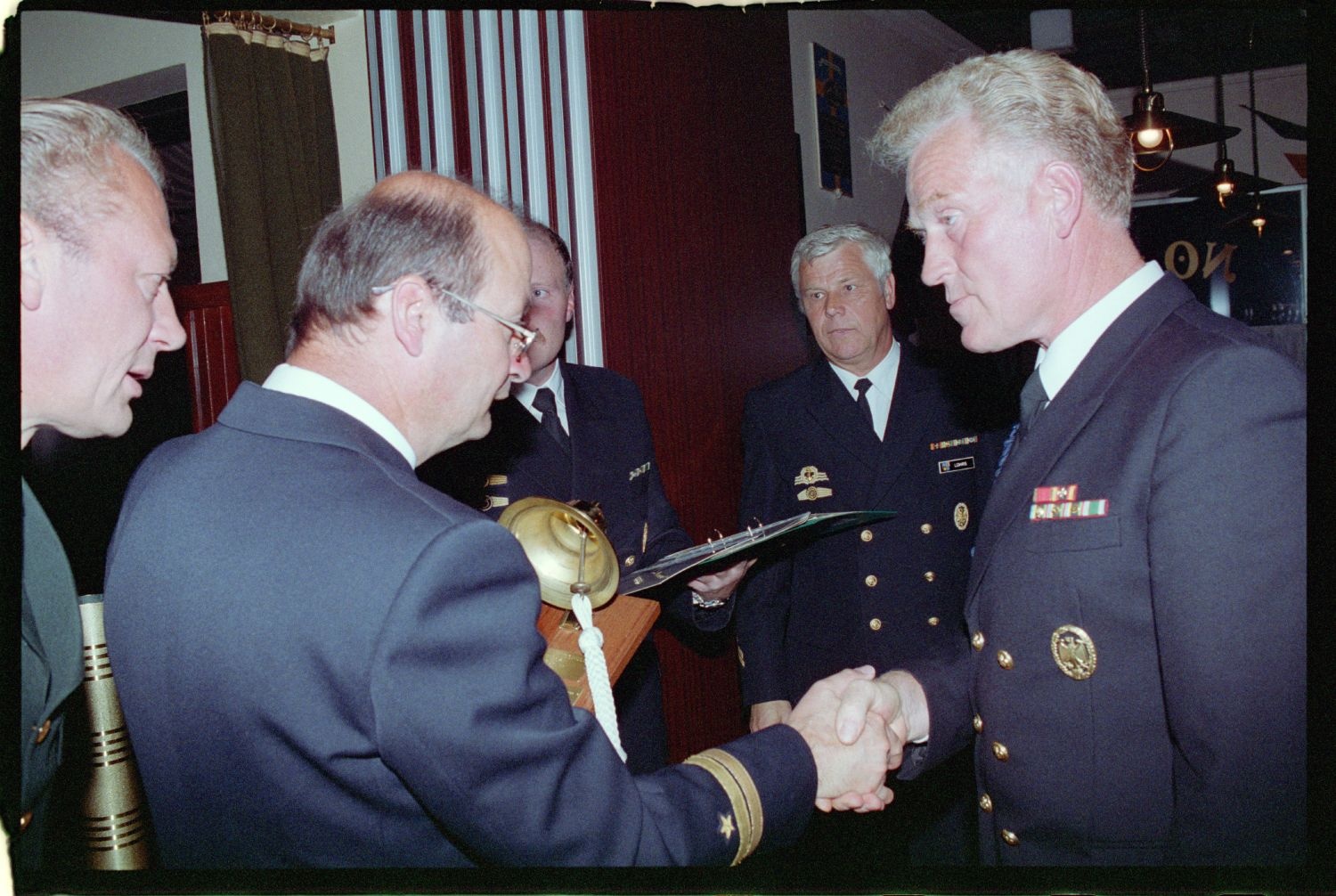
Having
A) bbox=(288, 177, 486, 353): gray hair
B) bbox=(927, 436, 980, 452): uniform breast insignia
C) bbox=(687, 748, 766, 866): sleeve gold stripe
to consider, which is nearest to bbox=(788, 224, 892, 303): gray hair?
bbox=(927, 436, 980, 452): uniform breast insignia

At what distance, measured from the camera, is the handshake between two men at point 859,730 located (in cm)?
157

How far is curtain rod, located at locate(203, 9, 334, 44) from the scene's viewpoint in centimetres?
259

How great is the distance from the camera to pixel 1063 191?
4.38 ft

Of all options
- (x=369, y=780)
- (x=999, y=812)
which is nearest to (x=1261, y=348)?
(x=999, y=812)

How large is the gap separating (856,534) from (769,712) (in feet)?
1.85

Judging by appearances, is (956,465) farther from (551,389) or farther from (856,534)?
(551,389)

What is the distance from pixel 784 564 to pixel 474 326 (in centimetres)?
151

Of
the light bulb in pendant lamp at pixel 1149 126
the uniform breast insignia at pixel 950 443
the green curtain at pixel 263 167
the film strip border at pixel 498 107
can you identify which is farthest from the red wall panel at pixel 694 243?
the light bulb in pendant lamp at pixel 1149 126

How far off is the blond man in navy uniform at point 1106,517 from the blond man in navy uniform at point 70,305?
3.80 feet

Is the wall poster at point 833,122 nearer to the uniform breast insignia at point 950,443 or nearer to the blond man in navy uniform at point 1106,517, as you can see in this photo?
the uniform breast insignia at point 950,443

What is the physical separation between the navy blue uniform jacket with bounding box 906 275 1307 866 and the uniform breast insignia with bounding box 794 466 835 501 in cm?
118

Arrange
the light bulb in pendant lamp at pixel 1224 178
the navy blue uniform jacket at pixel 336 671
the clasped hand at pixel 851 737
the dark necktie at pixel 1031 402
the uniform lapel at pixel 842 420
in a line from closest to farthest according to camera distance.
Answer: the navy blue uniform jacket at pixel 336 671 → the dark necktie at pixel 1031 402 → the clasped hand at pixel 851 737 → the uniform lapel at pixel 842 420 → the light bulb in pendant lamp at pixel 1224 178

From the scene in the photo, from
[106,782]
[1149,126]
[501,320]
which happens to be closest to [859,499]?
[501,320]

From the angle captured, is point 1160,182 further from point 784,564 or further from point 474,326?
point 474,326
